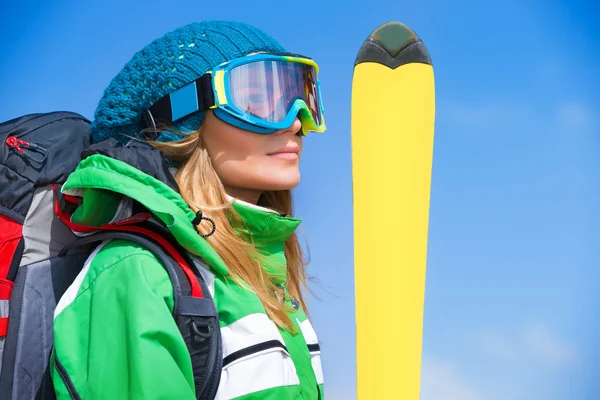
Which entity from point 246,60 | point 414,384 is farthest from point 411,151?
point 246,60

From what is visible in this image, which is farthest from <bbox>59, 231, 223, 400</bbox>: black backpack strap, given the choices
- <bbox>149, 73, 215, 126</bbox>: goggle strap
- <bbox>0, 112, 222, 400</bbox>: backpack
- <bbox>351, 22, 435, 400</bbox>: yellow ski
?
<bbox>351, 22, 435, 400</bbox>: yellow ski

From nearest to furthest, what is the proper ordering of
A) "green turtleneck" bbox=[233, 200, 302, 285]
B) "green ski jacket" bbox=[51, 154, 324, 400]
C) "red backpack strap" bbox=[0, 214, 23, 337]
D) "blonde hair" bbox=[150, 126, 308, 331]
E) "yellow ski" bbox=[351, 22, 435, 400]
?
"green ski jacket" bbox=[51, 154, 324, 400] → "red backpack strap" bbox=[0, 214, 23, 337] → "blonde hair" bbox=[150, 126, 308, 331] → "green turtleneck" bbox=[233, 200, 302, 285] → "yellow ski" bbox=[351, 22, 435, 400]

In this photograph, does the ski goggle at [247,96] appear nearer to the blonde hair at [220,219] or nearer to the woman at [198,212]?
the woman at [198,212]

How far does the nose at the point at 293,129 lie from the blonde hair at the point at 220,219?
0.94ft

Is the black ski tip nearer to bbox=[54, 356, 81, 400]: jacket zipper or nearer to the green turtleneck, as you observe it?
the green turtleneck

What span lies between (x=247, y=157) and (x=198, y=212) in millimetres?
397

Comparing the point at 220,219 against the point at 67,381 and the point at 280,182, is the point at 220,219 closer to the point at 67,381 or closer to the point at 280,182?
the point at 280,182

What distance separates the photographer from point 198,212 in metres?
1.86

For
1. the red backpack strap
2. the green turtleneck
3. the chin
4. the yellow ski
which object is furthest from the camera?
the yellow ski

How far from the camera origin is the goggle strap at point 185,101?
2.18 meters

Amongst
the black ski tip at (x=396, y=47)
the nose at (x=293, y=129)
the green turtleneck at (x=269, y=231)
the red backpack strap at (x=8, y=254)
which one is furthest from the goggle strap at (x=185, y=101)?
the black ski tip at (x=396, y=47)

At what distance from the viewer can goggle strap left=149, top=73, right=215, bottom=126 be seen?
2.18 metres

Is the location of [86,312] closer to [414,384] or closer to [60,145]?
[60,145]

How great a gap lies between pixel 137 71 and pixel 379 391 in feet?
6.46
